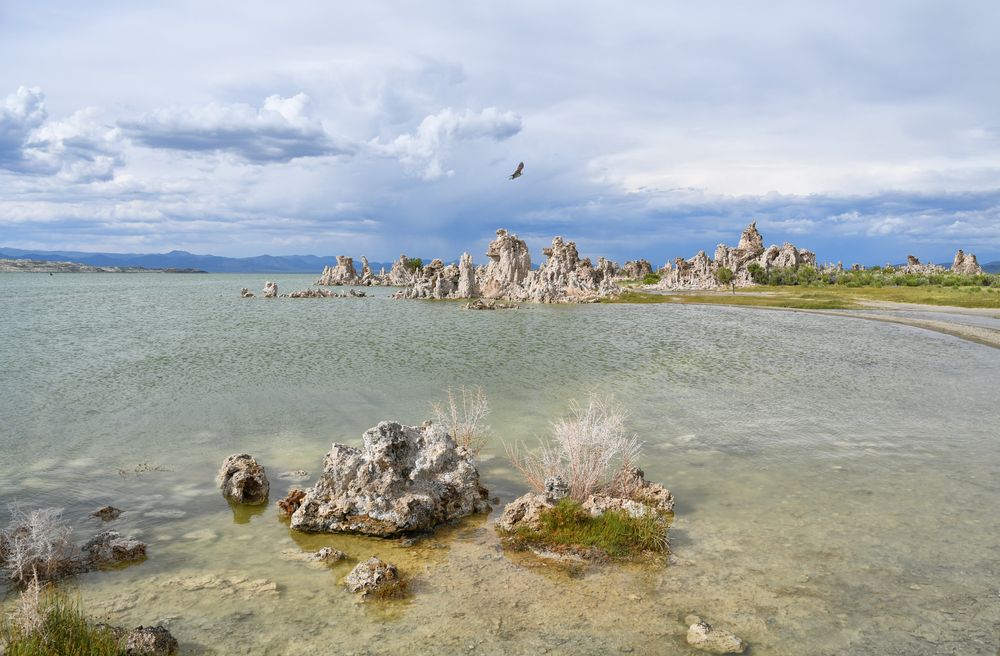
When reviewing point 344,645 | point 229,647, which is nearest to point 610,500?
point 344,645

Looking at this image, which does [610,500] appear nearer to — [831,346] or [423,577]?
[423,577]

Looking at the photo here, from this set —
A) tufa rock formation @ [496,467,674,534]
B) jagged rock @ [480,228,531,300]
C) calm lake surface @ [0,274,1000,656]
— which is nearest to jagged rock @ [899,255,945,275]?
jagged rock @ [480,228,531,300]

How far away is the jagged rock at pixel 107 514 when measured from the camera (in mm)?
13000

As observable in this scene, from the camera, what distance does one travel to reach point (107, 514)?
1305 centimetres

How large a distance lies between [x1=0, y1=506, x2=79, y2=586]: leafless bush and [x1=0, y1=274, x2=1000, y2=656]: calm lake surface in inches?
24.8

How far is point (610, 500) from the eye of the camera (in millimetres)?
12508

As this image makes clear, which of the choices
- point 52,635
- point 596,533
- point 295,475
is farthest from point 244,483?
point 596,533

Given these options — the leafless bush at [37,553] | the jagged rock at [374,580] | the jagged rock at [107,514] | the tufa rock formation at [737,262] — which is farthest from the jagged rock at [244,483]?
the tufa rock formation at [737,262]

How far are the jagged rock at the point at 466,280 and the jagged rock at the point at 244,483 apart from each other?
309 ft

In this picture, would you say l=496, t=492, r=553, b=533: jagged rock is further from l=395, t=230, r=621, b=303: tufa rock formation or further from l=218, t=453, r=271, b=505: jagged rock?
l=395, t=230, r=621, b=303: tufa rock formation

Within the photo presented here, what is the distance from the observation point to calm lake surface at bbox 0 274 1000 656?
9094 mm

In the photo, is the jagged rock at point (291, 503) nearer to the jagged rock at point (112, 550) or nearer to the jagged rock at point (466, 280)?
the jagged rock at point (112, 550)

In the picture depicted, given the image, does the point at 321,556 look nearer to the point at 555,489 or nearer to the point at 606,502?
the point at 555,489

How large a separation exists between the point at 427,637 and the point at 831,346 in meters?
43.8
